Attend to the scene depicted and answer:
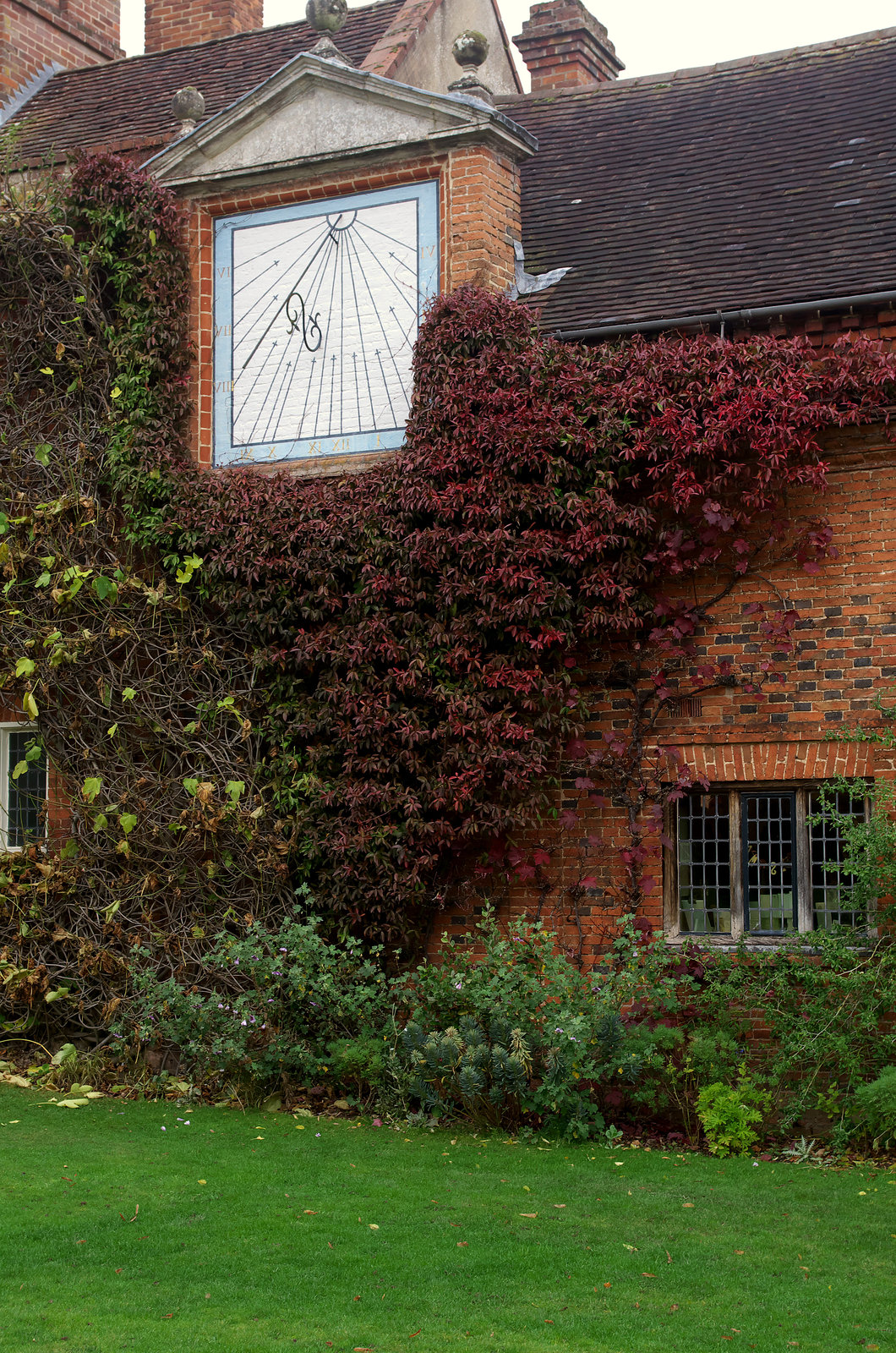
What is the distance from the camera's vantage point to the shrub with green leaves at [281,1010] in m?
9.48

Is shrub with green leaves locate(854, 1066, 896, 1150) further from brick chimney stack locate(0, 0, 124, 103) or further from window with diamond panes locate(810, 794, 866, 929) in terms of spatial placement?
brick chimney stack locate(0, 0, 124, 103)

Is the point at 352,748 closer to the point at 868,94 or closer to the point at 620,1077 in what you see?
the point at 620,1077

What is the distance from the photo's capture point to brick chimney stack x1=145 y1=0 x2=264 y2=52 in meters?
17.1

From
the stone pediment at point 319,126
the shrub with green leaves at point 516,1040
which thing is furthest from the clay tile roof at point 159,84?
the shrub with green leaves at point 516,1040

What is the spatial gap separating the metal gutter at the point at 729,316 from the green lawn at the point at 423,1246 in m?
5.46

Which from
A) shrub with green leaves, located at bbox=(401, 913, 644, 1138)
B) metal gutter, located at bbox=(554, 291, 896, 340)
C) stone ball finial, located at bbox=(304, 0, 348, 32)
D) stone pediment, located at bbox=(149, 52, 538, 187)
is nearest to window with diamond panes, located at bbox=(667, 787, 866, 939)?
shrub with green leaves, located at bbox=(401, 913, 644, 1138)

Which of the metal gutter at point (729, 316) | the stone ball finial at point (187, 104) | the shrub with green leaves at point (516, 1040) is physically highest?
the stone ball finial at point (187, 104)

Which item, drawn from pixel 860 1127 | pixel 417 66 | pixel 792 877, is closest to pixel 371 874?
pixel 792 877

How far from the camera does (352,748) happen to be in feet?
32.4

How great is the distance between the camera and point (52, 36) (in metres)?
16.6

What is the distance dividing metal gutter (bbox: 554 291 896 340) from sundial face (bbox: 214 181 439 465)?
1319mm

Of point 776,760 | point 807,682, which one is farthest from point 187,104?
point 776,760

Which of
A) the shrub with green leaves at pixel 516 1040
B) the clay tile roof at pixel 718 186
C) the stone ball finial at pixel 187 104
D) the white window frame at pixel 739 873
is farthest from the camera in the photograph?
the stone ball finial at pixel 187 104

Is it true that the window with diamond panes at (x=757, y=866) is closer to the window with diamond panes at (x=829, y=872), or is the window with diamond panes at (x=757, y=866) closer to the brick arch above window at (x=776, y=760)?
the window with diamond panes at (x=829, y=872)
